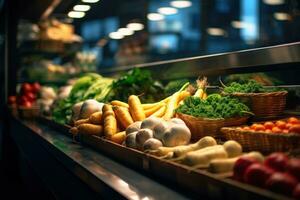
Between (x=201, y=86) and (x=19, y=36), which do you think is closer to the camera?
(x=201, y=86)

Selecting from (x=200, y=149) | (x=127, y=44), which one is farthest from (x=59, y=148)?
(x=127, y=44)

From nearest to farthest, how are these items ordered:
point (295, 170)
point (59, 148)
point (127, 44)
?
1. point (295, 170)
2. point (59, 148)
3. point (127, 44)

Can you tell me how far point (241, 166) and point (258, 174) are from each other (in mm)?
87

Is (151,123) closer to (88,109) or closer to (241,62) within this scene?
(241,62)

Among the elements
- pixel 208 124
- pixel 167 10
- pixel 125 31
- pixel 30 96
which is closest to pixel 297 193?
pixel 208 124

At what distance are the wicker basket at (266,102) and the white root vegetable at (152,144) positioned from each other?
25.1 inches

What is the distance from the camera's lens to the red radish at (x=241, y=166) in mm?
1297

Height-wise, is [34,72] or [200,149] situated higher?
[34,72]

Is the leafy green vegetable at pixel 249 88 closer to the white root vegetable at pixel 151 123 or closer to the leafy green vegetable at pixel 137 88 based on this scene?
the white root vegetable at pixel 151 123

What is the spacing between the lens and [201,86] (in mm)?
2664

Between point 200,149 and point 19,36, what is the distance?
231 inches

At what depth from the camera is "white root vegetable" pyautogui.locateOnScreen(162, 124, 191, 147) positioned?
6.21ft

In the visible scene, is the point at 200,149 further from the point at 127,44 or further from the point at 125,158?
the point at 127,44

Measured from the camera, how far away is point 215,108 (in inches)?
87.6
